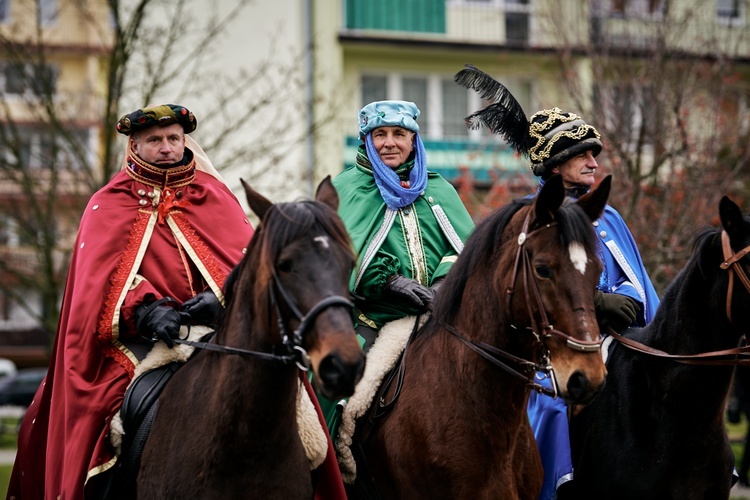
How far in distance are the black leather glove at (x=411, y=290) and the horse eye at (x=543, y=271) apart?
1.14m

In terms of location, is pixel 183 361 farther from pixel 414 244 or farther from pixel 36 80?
pixel 36 80

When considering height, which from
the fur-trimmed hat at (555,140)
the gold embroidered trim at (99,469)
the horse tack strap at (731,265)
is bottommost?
the gold embroidered trim at (99,469)

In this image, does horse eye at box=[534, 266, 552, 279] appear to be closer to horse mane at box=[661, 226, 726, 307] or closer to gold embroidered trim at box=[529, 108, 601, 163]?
horse mane at box=[661, 226, 726, 307]

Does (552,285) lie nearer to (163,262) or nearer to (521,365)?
(521,365)

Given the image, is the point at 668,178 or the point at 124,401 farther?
the point at 668,178

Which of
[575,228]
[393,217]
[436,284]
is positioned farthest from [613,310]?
[393,217]

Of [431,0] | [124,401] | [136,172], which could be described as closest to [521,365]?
[124,401]

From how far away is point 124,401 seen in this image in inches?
199

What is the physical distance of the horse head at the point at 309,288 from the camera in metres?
3.90

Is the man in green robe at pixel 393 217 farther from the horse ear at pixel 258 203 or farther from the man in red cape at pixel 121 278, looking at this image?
the horse ear at pixel 258 203

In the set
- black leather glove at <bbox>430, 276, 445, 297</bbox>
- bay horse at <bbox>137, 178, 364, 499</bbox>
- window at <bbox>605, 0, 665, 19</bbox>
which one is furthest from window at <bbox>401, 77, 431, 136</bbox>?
bay horse at <bbox>137, 178, 364, 499</bbox>

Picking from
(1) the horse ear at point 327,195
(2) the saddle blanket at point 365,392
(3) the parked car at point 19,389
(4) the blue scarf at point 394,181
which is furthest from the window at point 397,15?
(1) the horse ear at point 327,195

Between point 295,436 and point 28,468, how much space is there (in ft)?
6.51

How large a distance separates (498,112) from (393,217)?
92 cm
